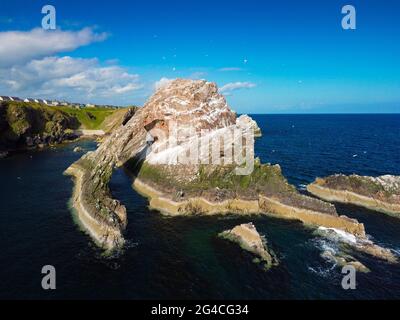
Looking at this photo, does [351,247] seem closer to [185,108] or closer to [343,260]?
[343,260]

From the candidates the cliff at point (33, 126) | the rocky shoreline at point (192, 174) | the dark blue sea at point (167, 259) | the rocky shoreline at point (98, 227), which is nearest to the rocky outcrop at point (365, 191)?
the dark blue sea at point (167, 259)

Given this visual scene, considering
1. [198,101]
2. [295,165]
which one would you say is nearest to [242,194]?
[198,101]

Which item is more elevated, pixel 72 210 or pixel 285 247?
pixel 72 210

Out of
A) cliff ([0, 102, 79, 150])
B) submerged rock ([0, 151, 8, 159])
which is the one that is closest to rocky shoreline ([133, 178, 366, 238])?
submerged rock ([0, 151, 8, 159])

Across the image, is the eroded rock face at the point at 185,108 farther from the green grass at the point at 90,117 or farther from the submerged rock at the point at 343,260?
the green grass at the point at 90,117

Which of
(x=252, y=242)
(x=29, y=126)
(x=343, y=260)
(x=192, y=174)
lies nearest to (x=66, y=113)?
(x=29, y=126)
